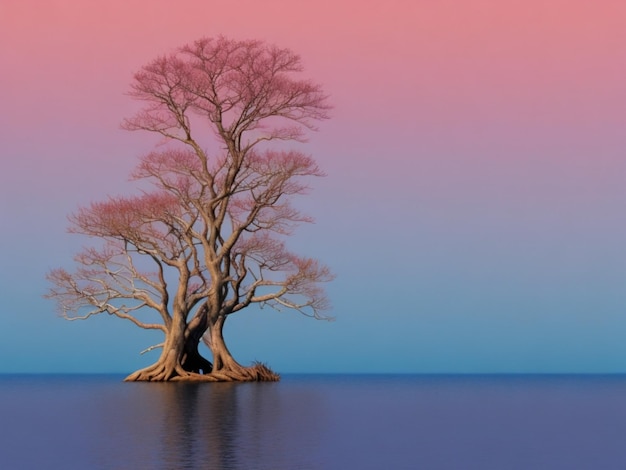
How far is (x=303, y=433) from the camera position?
1703cm

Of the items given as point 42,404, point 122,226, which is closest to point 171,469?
point 42,404

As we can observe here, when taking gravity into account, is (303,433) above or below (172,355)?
below

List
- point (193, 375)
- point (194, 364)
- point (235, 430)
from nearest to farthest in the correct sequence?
point (235, 430)
point (193, 375)
point (194, 364)

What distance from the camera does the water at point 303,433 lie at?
45.0ft

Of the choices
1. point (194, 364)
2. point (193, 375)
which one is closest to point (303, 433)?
point (193, 375)

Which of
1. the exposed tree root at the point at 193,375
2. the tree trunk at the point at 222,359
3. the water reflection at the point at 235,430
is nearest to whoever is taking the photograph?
the water reflection at the point at 235,430

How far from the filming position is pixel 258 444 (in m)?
15.1

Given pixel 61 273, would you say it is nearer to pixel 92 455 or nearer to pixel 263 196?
pixel 263 196

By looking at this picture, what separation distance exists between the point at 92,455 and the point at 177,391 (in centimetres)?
1560

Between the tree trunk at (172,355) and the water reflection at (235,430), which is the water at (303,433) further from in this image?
the tree trunk at (172,355)

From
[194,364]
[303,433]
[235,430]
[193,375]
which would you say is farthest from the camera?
[194,364]

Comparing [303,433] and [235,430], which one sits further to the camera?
[235,430]

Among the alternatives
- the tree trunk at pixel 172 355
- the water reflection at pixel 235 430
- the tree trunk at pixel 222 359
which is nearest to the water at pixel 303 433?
the water reflection at pixel 235 430

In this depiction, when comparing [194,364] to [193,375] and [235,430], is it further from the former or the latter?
[235,430]
